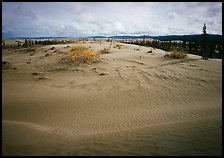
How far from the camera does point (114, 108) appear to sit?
6988 millimetres

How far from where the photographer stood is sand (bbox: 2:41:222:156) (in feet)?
13.6

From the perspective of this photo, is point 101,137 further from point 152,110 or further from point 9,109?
point 9,109

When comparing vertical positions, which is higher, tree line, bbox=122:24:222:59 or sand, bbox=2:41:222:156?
tree line, bbox=122:24:222:59

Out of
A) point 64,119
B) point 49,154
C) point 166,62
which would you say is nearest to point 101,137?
point 49,154

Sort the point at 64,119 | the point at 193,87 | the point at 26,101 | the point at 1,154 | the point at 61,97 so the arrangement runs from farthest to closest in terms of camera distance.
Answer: the point at 193,87
the point at 61,97
the point at 26,101
the point at 64,119
the point at 1,154

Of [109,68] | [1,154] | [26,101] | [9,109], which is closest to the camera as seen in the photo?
[1,154]

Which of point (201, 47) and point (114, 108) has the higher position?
point (201, 47)

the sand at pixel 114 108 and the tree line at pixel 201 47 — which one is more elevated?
the tree line at pixel 201 47

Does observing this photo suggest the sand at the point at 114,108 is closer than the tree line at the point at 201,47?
Yes

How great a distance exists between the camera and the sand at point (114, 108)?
415 cm

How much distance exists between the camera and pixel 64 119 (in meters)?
6.15

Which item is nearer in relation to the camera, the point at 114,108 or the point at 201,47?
the point at 114,108

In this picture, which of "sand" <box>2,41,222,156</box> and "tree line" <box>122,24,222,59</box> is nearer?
"sand" <box>2,41,222,156</box>

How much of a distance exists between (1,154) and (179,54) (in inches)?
485
